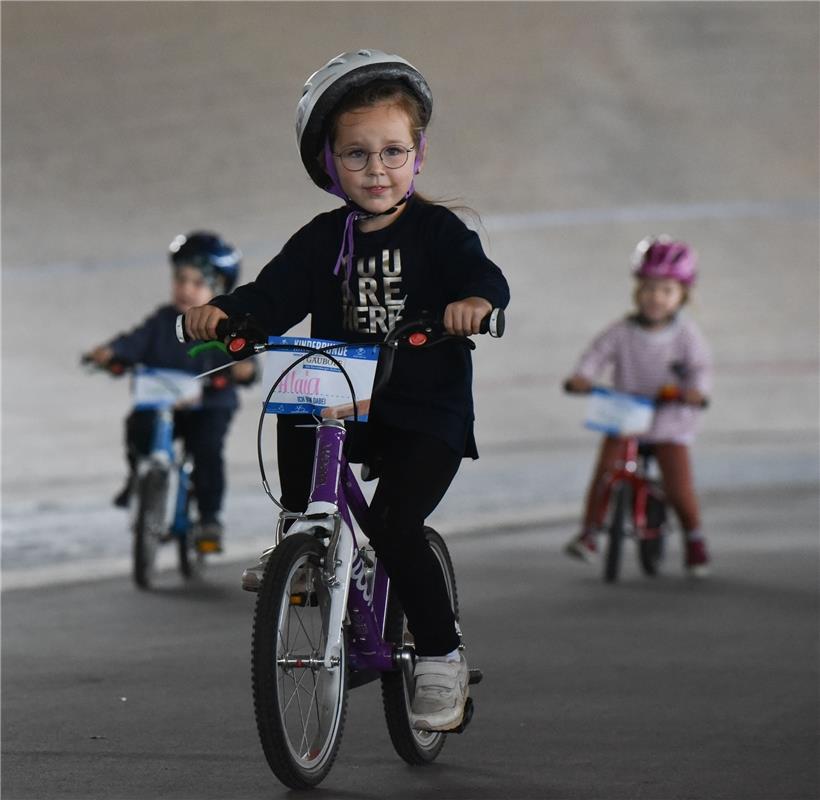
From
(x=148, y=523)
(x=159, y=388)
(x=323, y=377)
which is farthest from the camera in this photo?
(x=159, y=388)

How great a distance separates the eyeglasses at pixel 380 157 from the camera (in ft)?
15.9

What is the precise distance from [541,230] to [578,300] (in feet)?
9.21

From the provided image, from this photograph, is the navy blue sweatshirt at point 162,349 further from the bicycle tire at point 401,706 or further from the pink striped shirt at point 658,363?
the bicycle tire at point 401,706

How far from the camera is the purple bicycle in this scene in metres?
4.40

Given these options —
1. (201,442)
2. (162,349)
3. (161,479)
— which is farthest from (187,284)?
Answer: (161,479)

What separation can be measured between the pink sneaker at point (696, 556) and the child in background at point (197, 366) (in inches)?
92.4

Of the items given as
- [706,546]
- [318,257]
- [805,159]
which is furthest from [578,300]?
[318,257]

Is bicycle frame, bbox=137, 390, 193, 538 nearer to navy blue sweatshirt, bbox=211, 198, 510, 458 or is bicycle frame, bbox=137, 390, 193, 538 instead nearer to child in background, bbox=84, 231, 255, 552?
child in background, bbox=84, 231, 255, 552

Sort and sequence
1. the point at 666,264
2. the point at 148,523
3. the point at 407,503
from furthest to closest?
the point at 666,264 → the point at 148,523 → the point at 407,503

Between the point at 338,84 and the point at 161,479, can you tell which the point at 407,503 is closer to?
the point at 338,84

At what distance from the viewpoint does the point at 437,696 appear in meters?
4.81

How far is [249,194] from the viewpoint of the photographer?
77.0 feet

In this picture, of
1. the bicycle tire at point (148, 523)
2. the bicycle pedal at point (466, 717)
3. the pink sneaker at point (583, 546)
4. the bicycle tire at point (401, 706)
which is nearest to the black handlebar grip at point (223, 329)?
the bicycle tire at point (401, 706)

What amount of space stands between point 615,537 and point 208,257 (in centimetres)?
247
